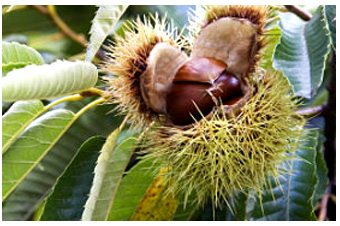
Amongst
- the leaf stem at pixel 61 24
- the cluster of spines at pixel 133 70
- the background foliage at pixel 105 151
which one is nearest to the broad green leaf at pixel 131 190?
the background foliage at pixel 105 151

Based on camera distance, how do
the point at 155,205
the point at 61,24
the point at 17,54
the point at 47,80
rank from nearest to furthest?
the point at 47,80 < the point at 17,54 < the point at 155,205 < the point at 61,24

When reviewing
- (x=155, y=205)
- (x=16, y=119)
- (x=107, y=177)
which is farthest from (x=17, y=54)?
(x=155, y=205)

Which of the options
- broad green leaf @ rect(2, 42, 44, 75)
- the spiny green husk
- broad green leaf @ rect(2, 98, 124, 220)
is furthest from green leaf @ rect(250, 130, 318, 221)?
broad green leaf @ rect(2, 42, 44, 75)

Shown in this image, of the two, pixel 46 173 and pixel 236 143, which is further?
pixel 46 173

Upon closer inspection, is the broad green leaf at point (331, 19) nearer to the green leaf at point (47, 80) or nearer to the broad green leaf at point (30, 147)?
the green leaf at point (47, 80)

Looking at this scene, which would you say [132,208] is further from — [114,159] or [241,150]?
[241,150]

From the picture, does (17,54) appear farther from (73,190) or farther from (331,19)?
(331,19)

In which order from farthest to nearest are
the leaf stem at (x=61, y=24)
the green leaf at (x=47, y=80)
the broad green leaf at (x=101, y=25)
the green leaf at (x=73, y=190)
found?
the leaf stem at (x=61, y=24) < the green leaf at (x=73, y=190) < the broad green leaf at (x=101, y=25) < the green leaf at (x=47, y=80)

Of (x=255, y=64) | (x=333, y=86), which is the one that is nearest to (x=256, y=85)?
(x=255, y=64)
